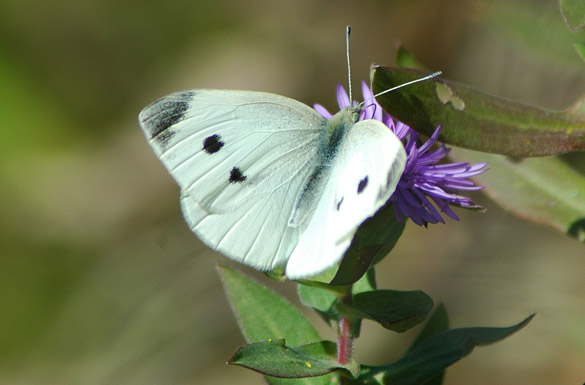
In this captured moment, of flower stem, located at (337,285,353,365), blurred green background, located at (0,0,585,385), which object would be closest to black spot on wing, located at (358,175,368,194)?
flower stem, located at (337,285,353,365)

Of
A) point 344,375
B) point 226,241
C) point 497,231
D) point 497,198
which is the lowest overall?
point 497,231

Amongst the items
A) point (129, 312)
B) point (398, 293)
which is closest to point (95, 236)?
point (129, 312)

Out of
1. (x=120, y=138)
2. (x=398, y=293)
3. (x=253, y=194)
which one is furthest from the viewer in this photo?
(x=120, y=138)

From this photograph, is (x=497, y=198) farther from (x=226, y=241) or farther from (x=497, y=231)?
(x=497, y=231)

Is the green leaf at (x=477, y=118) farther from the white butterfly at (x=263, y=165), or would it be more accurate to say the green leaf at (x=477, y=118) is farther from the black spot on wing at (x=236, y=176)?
the black spot on wing at (x=236, y=176)

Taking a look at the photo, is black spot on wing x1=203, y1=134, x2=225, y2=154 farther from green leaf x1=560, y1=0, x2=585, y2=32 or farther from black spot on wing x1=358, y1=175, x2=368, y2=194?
green leaf x1=560, y1=0, x2=585, y2=32

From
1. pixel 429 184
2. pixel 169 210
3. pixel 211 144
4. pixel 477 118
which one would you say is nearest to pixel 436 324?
pixel 429 184

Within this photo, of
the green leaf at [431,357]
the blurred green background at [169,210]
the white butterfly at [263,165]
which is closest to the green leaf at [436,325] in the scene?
the green leaf at [431,357]
